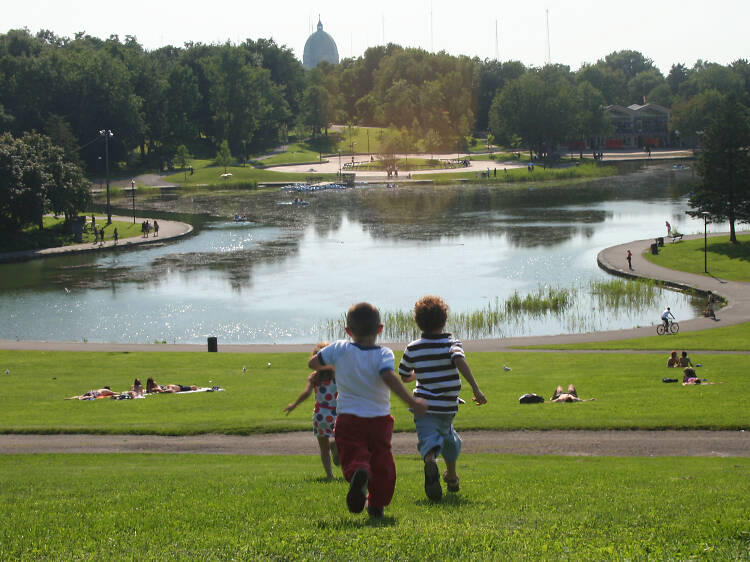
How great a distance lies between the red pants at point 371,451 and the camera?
8.09 m

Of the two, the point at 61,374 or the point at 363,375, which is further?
the point at 61,374

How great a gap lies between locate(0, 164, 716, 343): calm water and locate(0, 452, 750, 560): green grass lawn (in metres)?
27.8

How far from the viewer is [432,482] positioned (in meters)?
9.01

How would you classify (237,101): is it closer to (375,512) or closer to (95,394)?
(95,394)

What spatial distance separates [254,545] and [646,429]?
38.3 ft

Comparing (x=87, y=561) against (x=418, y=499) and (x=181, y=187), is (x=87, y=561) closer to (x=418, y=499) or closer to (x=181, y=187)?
(x=418, y=499)

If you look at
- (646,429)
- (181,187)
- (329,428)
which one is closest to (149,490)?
(329,428)

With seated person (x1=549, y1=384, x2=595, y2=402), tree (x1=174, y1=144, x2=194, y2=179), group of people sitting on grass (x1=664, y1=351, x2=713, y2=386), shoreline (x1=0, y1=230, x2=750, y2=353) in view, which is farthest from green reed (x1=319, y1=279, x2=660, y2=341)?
tree (x1=174, y1=144, x2=194, y2=179)

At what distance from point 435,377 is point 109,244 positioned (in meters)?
65.4

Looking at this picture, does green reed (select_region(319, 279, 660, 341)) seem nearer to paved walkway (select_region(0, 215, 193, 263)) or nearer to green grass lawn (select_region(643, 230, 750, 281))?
green grass lawn (select_region(643, 230, 750, 281))

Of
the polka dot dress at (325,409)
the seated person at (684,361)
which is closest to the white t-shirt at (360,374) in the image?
the polka dot dress at (325,409)

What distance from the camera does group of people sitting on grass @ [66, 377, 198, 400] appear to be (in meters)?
22.8

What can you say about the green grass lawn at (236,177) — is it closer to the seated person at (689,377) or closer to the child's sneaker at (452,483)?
the seated person at (689,377)

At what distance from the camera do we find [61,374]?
90.7 feet
